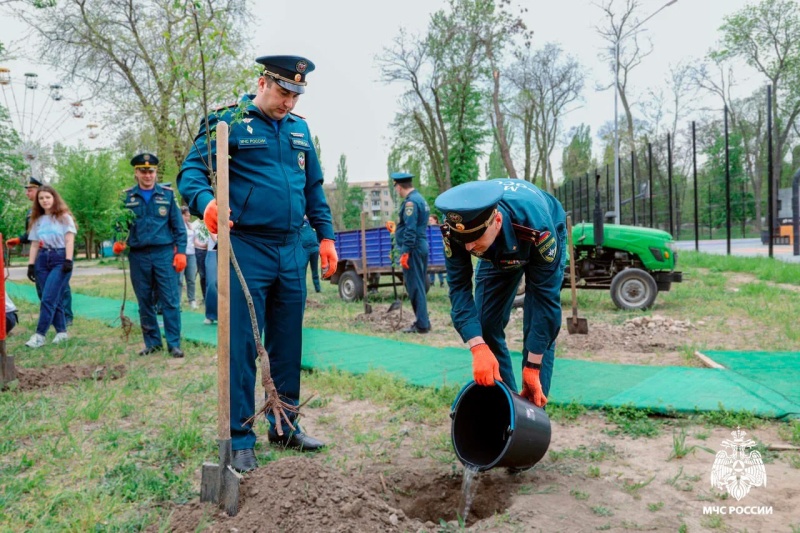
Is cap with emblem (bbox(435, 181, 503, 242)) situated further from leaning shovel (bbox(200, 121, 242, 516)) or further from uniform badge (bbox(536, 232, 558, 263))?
leaning shovel (bbox(200, 121, 242, 516))

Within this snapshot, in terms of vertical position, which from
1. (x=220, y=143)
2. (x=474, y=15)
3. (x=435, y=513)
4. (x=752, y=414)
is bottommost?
(x=435, y=513)

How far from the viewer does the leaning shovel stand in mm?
2379

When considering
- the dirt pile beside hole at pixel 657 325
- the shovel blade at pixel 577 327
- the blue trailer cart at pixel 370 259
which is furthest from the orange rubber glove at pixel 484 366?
the blue trailer cart at pixel 370 259

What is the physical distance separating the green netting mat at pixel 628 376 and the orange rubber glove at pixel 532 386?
1056 mm

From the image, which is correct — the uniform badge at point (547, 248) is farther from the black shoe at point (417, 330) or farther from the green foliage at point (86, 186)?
the green foliage at point (86, 186)

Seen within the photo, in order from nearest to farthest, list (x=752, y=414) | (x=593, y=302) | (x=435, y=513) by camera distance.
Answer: (x=435, y=513) → (x=752, y=414) → (x=593, y=302)

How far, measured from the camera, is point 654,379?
443cm

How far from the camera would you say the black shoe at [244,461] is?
287 centimetres

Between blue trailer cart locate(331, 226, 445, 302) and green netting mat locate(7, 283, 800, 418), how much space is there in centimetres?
372

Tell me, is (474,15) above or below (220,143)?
above

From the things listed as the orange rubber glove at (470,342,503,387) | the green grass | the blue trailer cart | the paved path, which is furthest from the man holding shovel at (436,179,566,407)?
the paved path

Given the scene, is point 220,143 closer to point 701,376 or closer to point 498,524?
point 498,524

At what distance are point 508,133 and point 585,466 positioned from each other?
31020 millimetres

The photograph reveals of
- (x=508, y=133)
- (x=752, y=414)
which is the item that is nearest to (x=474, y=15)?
(x=508, y=133)
